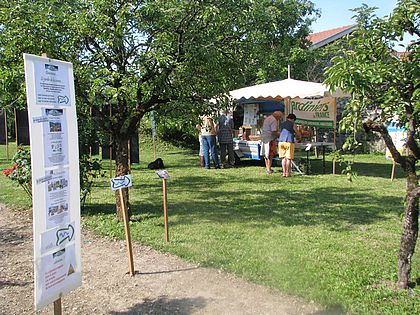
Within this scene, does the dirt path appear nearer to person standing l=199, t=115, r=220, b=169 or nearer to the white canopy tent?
the white canopy tent

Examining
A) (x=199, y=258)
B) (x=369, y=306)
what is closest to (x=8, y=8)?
(x=199, y=258)

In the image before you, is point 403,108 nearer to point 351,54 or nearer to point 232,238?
point 351,54

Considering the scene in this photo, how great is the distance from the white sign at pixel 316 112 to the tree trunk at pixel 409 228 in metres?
8.70

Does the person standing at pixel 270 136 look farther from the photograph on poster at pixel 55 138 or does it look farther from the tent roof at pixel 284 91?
the photograph on poster at pixel 55 138

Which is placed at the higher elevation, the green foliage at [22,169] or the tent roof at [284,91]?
the tent roof at [284,91]

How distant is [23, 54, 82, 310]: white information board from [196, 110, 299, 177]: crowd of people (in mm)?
8042

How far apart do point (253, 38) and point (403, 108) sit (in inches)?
120

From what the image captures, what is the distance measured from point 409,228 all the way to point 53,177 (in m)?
3.06

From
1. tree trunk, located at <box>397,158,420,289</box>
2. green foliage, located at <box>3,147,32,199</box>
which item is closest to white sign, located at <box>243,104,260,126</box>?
green foliage, located at <box>3,147,32,199</box>

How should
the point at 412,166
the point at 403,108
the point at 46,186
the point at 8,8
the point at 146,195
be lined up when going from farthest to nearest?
the point at 146,195, the point at 8,8, the point at 412,166, the point at 403,108, the point at 46,186

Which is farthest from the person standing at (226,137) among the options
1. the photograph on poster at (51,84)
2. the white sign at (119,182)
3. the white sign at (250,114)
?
the photograph on poster at (51,84)

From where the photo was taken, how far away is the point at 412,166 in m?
3.94

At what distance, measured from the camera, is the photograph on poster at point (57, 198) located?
2910 millimetres

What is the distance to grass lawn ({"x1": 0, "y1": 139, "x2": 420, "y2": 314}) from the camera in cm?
415
